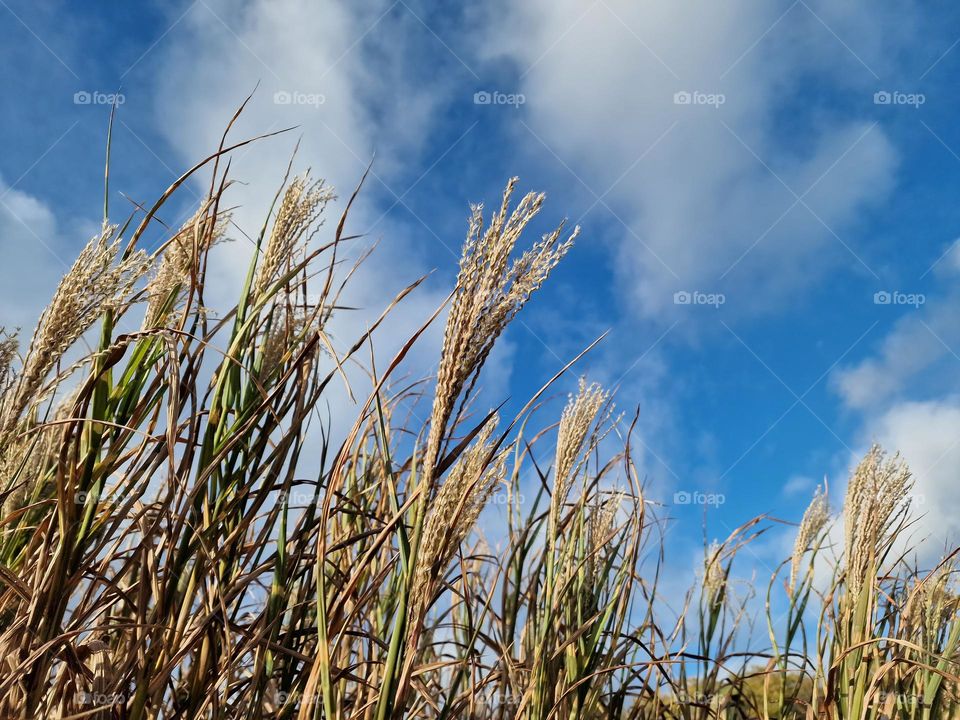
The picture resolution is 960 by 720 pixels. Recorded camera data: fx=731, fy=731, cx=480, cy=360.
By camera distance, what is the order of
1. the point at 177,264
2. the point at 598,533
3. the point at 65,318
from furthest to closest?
1. the point at 598,533
2. the point at 177,264
3. the point at 65,318

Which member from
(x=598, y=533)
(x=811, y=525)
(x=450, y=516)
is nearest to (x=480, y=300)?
(x=450, y=516)

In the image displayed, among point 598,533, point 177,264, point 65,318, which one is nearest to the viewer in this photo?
point 65,318

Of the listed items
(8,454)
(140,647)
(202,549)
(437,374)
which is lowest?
(140,647)

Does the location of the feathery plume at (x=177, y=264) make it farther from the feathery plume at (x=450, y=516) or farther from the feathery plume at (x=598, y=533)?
the feathery plume at (x=598, y=533)

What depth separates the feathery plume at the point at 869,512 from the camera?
103 inches

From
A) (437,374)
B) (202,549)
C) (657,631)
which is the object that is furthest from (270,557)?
(657,631)

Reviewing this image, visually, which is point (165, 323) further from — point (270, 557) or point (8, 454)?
point (270, 557)

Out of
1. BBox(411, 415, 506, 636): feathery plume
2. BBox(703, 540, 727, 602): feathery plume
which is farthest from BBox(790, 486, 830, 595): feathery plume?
BBox(411, 415, 506, 636): feathery plume

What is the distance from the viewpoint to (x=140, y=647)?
1.52 m

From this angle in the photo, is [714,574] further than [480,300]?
Yes

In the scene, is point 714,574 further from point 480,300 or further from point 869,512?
point 480,300

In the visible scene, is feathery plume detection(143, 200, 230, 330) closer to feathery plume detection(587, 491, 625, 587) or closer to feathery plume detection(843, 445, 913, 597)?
feathery plume detection(587, 491, 625, 587)

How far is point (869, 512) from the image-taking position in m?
2.63

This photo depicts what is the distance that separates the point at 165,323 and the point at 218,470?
1.34 ft
